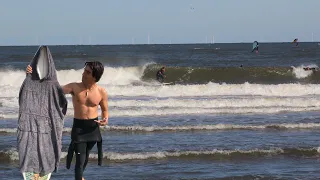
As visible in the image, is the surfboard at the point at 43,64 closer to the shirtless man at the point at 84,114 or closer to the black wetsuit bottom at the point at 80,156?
the shirtless man at the point at 84,114

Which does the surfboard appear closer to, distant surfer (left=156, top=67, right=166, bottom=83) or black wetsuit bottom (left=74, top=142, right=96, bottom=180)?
black wetsuit bottom (left=74, top=142, right=96, bottom=180)

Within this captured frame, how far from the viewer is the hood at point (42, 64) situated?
20.0ft

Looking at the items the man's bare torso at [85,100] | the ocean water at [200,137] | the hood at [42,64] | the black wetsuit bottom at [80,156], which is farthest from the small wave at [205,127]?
the hood at [42,64]

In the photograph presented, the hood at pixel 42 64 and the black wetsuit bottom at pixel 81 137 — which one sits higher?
Answer: the hood at pixel 42 64

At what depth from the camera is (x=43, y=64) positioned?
613 centimetres

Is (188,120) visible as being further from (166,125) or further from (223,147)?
(223,147)

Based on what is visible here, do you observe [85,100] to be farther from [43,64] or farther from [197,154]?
[197,154]

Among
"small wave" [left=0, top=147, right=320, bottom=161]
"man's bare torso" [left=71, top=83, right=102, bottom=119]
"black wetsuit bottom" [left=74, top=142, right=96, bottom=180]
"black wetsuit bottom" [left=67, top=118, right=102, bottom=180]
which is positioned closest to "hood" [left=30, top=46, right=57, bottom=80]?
"man's bare torso" [left=71, top=83, right=102, bottom=119]

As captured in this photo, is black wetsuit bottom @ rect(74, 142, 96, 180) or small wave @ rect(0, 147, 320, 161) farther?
small wave @ rect(0, 147, 320, 161)

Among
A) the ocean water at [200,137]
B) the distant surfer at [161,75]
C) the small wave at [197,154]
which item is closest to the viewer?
the ocean water at [200,137]

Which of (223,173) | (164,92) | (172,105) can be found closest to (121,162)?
(223,173)

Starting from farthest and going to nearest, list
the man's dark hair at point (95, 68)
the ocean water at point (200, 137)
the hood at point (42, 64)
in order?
the ocean water at point (200, 137), the man's dark hair at point (95, 68), the hood at point (42, 64)

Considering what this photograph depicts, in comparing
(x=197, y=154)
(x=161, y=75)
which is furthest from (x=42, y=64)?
(x=161, y=75)

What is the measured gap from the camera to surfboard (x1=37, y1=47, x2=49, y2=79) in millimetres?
6113
